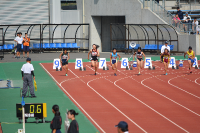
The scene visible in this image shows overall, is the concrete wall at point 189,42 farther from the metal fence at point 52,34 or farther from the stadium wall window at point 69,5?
the stadium wall window at point 69,5

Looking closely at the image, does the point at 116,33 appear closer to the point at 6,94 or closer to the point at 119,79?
the point at 119,79

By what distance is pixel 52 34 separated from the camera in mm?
41531

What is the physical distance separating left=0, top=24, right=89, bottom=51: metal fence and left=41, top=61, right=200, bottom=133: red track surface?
14.2 meters

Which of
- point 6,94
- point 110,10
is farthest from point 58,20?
point 6,94

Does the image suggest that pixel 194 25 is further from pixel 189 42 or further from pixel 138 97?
pixel 138 97

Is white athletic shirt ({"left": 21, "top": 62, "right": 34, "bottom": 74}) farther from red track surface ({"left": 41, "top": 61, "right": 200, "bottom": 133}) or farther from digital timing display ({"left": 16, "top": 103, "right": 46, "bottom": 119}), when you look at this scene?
digital timing display ({"left": 16, "top": 103, "right": 46, "bottom": 119})

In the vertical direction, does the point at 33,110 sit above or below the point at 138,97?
above

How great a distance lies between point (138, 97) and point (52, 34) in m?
23.8

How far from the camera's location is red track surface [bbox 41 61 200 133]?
14891mm

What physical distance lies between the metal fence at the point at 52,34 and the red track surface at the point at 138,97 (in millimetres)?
14163

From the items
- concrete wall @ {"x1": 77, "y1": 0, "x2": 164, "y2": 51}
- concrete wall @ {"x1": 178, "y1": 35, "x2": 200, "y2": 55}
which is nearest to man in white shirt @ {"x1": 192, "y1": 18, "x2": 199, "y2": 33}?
concrete wall @ {"x1": 178, "y1": 35, "x2": 200, "y2": 55}

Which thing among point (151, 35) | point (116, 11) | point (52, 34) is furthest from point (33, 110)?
point (116, 11)

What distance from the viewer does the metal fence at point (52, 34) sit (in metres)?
41.9

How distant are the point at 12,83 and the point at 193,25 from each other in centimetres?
2145
